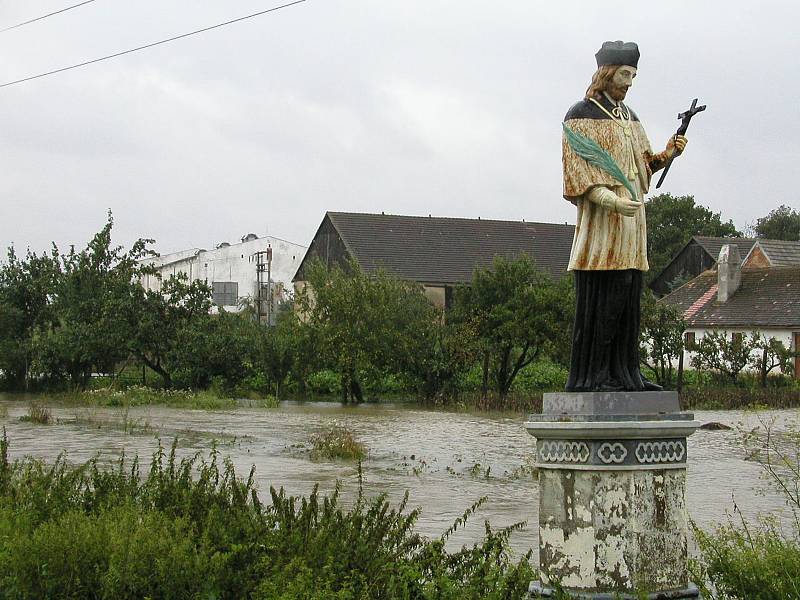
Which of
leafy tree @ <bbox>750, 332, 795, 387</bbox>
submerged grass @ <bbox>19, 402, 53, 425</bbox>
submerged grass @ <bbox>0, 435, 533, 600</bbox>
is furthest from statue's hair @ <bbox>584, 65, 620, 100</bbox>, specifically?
leafy tree @ <bbox>750, 332, 795, 387</bbox>

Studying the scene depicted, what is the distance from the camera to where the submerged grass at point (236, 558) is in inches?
255

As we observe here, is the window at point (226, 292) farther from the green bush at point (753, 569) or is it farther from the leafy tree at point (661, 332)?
the green bush at point (753, 569)

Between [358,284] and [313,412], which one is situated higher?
[358,284]

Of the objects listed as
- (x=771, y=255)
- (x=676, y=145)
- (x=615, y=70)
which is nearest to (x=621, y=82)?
(x=615, y=70)

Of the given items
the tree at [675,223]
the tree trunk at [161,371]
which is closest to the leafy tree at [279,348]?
the tree trunk at [161,371]

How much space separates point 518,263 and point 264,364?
10.3 m

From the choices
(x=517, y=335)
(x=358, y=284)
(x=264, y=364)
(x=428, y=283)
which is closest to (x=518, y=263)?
(x=517, y=335)

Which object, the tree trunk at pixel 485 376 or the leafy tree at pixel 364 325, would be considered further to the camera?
the leafy tree at pixel 364 325

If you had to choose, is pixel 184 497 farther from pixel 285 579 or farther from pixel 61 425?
pixel 61 425

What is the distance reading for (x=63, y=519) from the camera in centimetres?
717

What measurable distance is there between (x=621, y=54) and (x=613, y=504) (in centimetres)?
258

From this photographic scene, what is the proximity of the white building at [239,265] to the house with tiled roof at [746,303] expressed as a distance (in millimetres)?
31590

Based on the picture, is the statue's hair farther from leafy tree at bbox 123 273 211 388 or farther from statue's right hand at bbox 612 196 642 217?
leafy tree at bbox 123 273 211 388

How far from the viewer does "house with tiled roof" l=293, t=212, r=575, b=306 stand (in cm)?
6347
